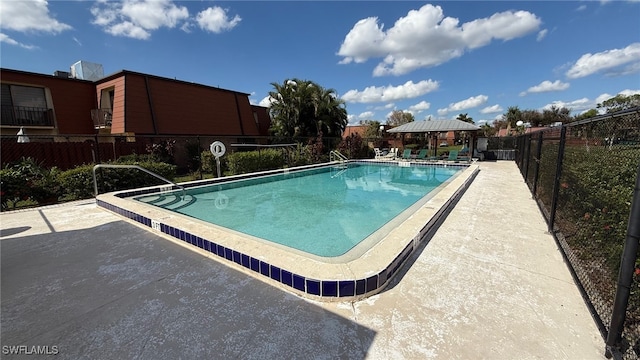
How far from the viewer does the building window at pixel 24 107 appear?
12.6 m

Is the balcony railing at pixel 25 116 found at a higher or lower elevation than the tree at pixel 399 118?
lower

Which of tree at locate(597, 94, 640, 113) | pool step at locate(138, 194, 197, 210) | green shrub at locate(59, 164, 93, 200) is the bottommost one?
pool step at locate(138, 194, 197, 210)

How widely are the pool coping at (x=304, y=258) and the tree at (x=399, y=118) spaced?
43.1 metres

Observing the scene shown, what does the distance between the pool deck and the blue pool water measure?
5.87 feet

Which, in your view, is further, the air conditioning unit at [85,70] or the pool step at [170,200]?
the air conditioning unit at [85,70]

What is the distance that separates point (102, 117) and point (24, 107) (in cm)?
321

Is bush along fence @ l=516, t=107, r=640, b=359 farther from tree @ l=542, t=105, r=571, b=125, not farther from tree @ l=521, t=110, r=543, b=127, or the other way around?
tree @ l=542, t=105, r=571, b=125

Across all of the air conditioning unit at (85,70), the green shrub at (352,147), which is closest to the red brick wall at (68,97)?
the air conditioning unit at (85,70)

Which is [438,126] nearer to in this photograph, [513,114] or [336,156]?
[336,156]

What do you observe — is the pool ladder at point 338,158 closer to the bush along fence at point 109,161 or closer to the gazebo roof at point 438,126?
the bush along fence at point 109,161

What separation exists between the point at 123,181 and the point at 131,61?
36.6 feet

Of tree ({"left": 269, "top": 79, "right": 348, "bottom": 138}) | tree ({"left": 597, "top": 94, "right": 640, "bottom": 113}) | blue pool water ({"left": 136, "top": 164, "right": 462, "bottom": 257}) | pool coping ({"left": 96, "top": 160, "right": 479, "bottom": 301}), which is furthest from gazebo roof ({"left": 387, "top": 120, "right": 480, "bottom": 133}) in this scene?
tree ({"left": 597, "top": 94, "right": 640, "bottom": 113})

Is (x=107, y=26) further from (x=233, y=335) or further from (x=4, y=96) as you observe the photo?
(x=233, y=335)

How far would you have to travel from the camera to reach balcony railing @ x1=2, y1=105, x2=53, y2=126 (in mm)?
12586
